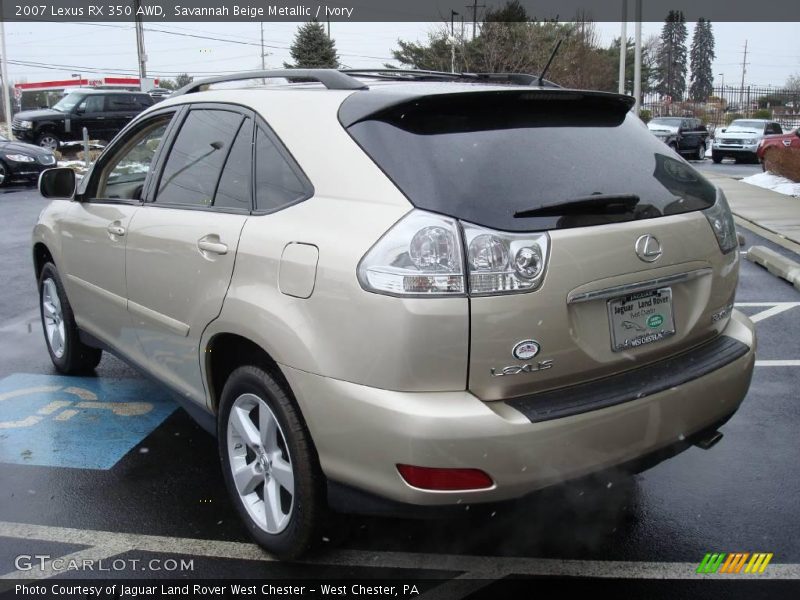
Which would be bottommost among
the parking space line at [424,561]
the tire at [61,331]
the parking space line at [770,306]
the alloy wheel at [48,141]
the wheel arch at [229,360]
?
the parking space line at [424,561]

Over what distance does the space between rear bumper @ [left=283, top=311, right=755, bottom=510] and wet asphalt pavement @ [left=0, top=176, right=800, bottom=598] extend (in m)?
0.13

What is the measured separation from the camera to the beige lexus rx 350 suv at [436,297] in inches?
97.0

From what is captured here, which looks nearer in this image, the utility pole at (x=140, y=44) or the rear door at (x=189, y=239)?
the rear door at (x=189, y=239)

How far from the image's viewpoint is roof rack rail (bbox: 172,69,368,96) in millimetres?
3080

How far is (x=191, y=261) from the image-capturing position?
331cm

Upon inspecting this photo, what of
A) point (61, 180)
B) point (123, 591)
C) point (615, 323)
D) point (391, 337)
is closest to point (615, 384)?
point (615, 323)

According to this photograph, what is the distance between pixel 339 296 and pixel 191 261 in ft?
3.39

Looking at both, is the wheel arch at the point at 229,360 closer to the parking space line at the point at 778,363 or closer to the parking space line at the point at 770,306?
the parking space line at the point at 778,363

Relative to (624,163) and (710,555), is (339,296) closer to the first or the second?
(624,163)

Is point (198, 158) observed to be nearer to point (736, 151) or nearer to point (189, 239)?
point (189, 239)

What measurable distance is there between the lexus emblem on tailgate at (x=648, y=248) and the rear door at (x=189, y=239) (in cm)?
147

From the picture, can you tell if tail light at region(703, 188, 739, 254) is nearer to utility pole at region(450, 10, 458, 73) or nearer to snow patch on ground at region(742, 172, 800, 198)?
snow patch on ground at region(742, 172, 800, 198)

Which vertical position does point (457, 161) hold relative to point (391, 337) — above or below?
above

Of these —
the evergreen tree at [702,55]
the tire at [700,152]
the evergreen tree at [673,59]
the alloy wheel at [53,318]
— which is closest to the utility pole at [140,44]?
the tire at [700,152]
